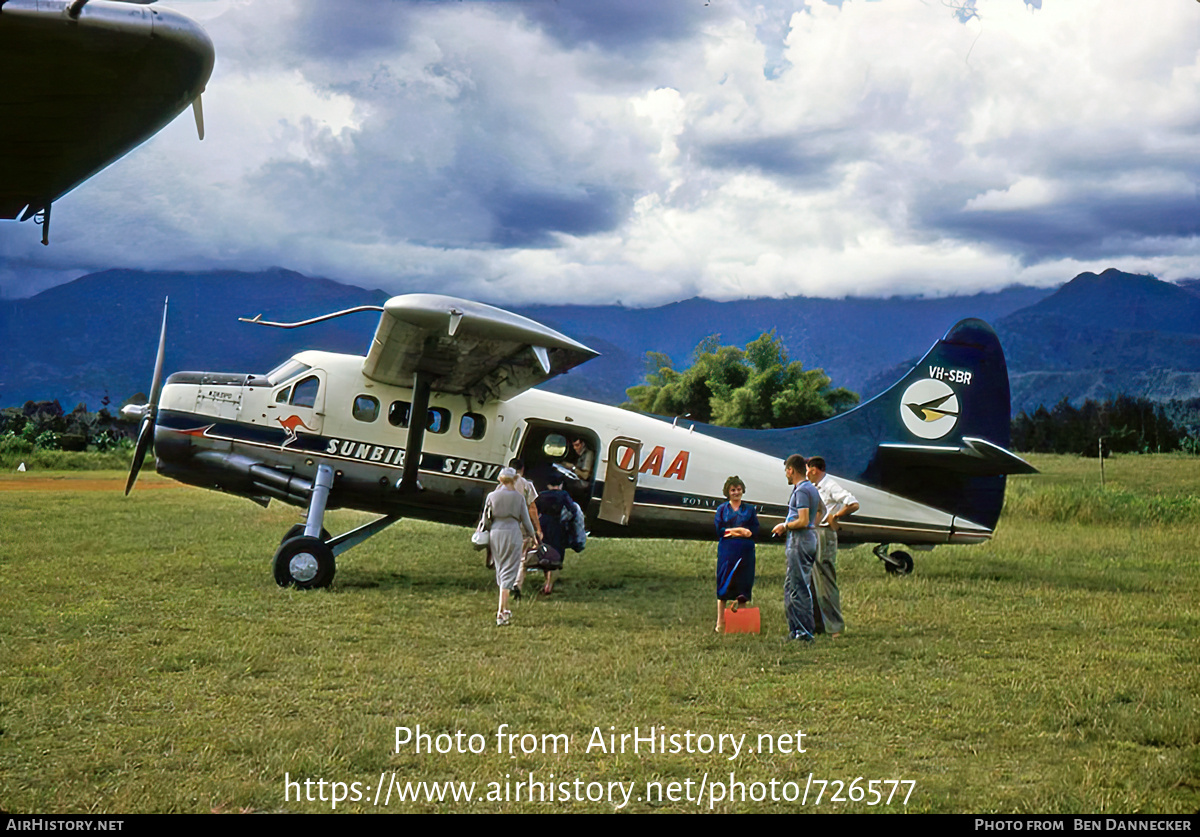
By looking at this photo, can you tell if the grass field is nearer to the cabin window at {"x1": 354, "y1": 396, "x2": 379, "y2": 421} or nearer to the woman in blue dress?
the woman in blue dress

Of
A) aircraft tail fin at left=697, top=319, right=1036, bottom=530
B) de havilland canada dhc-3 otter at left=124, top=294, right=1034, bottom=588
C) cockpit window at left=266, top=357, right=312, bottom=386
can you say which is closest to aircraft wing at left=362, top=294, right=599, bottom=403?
de havilland canada dhc-3 otter at left=124, top=294, right=1034, bottom=588

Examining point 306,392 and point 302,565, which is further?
point 306,392

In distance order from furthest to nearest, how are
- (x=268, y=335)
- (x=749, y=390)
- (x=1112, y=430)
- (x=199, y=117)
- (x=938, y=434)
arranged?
(x=268, y=335)
(x=1112, y=430)
(x=749, y=390)
(x=938, y=434)
(x=199, y=117)

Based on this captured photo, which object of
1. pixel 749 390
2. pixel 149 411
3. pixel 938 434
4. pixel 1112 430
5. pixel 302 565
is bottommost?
pixel 302 565

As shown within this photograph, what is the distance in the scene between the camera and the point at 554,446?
1172 centimetres

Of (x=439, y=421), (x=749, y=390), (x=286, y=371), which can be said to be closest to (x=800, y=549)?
(x=439, y=421)

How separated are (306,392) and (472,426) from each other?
6.62 feet

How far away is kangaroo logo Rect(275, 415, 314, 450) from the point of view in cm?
1051

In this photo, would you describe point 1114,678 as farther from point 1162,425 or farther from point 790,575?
point 1162,425

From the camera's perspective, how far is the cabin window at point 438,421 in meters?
10.8

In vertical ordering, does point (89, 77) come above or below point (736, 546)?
above

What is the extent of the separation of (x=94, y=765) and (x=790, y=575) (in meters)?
5.27

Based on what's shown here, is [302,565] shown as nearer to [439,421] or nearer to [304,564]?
[304,564]

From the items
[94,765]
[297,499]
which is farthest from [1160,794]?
[297,499]
